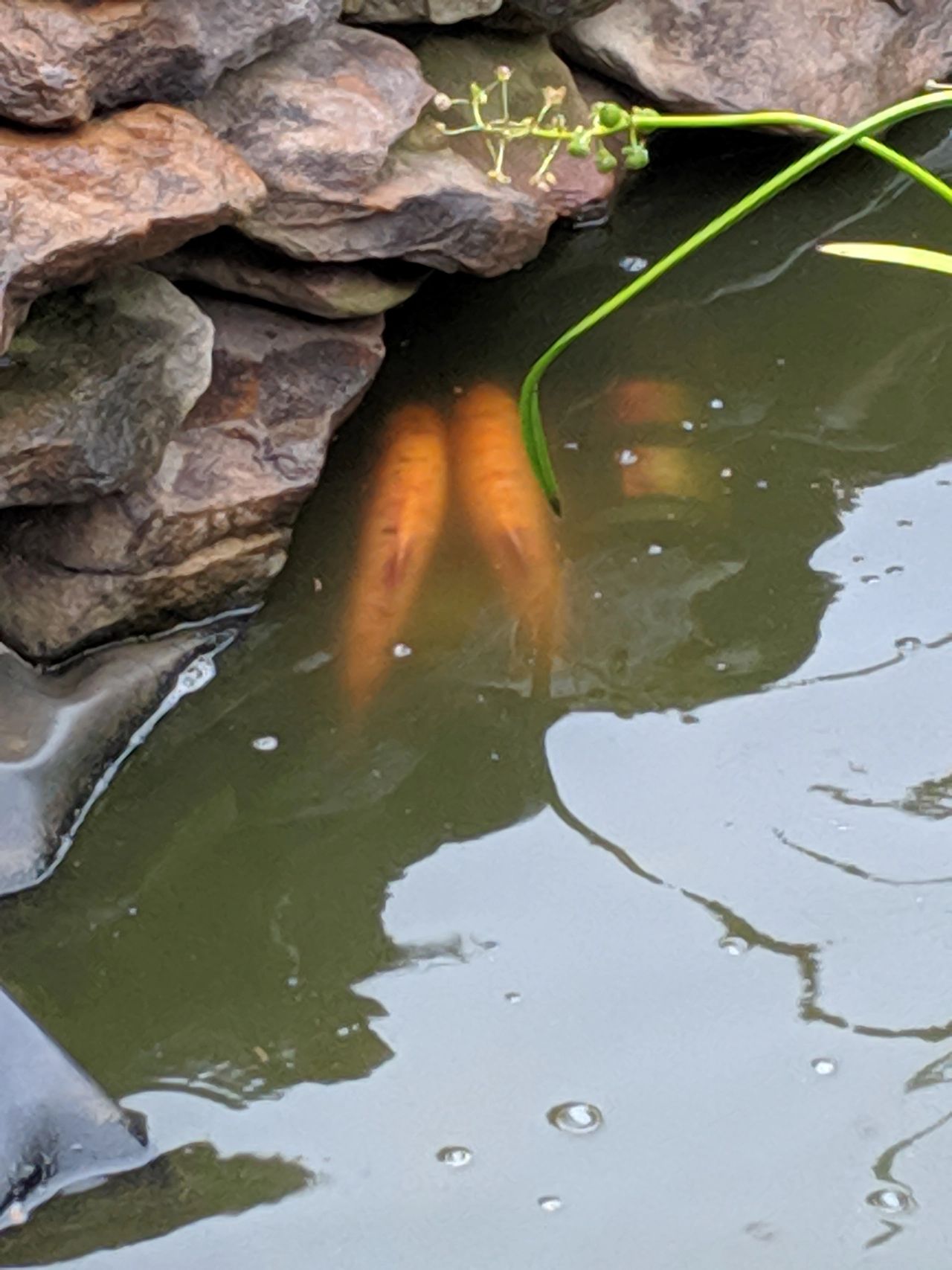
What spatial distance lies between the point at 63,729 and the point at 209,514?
1.80ft

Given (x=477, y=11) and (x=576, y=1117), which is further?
(x=477, y=11)

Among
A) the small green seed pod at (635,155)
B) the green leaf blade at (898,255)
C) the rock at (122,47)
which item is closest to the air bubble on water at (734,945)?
the green leaf blade at (898,255)

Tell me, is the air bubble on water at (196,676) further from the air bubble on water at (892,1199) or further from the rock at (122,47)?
the air bubble on water at (892,1199)

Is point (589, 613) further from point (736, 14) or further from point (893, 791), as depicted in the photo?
point (736, 14)

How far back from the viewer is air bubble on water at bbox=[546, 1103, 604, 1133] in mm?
2393

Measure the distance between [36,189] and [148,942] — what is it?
4.35ft

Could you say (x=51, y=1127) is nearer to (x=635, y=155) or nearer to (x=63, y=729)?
(x=63, y=729)

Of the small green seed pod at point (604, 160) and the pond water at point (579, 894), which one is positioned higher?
the small green seed pod at point (604, 160)

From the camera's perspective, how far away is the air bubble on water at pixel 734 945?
2.63 meters

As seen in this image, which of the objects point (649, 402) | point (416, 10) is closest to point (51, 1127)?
point (649, 402)

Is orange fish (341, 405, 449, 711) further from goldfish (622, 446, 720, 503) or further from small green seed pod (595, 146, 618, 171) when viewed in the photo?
small green seed pod (595, 146, 618, 171)

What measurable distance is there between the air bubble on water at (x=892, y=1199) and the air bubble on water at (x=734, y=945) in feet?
1.52

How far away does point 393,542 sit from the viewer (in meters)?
3.44

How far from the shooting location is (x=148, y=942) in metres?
2.73
